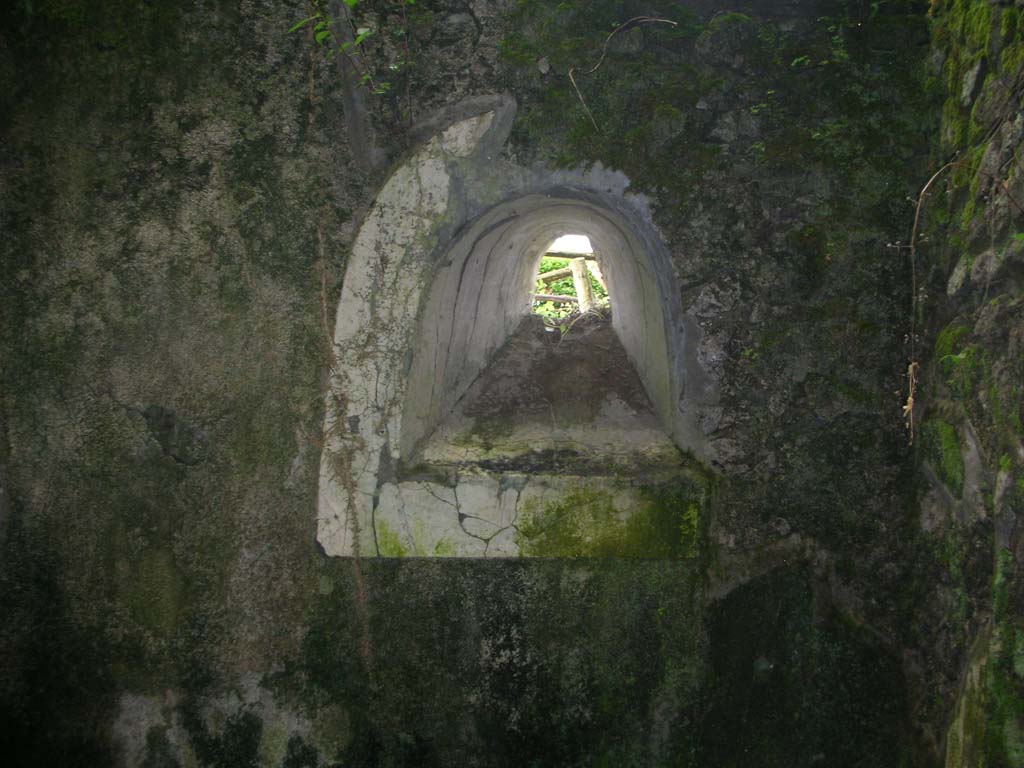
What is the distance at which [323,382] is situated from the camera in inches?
79.6

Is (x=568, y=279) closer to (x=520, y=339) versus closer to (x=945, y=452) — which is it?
(x=520, y=339)

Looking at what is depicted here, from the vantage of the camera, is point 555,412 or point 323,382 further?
point 555,412

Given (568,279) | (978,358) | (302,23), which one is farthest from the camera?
(568,279)

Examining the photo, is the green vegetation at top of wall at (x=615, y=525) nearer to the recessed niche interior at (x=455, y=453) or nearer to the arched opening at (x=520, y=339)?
the recessed niche interior at (x=455, y=453)

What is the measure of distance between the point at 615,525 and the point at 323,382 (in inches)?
38.0

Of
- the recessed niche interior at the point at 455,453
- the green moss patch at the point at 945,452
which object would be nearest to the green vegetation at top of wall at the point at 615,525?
the recessed niche interior at the point at 455,453

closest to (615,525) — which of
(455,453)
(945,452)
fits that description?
(455,453)

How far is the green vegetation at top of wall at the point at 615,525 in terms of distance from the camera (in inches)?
78.6

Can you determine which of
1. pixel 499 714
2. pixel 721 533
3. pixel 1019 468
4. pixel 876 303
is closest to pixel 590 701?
pixel 499 714

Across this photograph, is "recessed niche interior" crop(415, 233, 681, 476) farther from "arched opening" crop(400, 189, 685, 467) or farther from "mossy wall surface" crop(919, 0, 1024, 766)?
"mossy wall surface" crop(919, 0, 1024, 766)

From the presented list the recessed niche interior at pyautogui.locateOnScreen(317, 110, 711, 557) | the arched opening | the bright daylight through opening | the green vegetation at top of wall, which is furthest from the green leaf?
the bright daylight through opening

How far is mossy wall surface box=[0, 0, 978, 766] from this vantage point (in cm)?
195

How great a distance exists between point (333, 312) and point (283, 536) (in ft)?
2.24

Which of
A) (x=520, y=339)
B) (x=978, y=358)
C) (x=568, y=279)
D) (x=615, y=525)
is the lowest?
(x=615, y=525)
